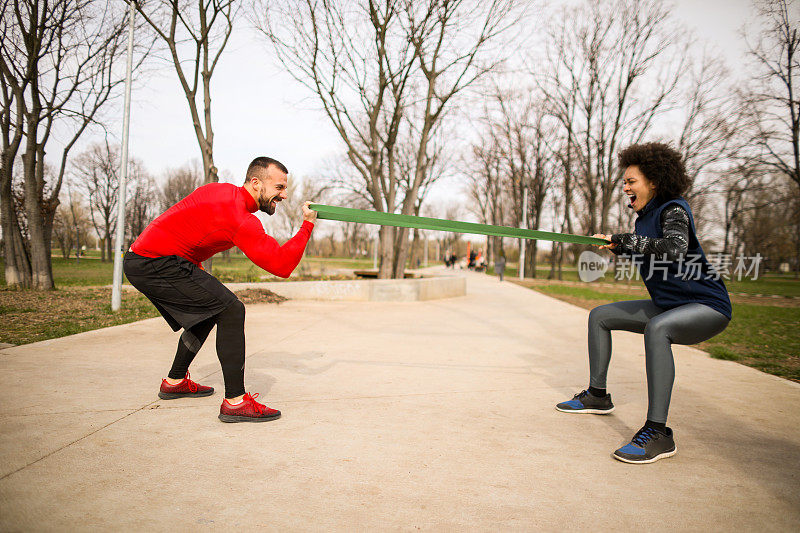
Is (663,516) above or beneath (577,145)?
beneath

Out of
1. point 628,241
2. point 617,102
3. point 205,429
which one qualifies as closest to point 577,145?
point 617,102

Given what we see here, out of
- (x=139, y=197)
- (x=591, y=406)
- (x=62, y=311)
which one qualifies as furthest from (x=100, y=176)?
(x=591, y=406)

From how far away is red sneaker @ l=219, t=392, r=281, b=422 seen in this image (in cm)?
310

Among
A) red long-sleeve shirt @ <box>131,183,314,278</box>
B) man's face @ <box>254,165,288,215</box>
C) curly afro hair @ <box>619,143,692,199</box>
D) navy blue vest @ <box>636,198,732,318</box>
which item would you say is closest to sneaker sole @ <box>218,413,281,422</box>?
red long-sleeve shirt @ <box>131,183,314,278</box>

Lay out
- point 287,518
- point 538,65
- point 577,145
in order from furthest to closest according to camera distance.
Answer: point 577,145 → point 538,65 → point 287,518

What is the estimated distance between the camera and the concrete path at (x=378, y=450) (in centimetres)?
201

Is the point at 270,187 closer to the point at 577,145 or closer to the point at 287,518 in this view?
the point at 287,518

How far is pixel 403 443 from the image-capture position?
9.29 ft

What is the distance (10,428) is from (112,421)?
1.73 ft

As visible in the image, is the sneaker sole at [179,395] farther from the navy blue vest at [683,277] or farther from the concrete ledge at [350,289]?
the concrete ledge at [350,289]

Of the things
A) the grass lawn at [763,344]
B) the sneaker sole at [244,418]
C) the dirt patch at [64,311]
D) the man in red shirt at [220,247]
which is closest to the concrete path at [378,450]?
the sneaker sole at [244,418]

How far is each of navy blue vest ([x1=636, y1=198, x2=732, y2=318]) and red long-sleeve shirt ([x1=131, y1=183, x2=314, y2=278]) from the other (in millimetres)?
2348

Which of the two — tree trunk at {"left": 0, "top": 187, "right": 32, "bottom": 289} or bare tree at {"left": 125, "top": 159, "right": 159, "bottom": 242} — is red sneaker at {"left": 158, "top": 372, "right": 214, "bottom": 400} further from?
bare tree at {"left": 125, "top": 159, "right": 159, "bottom": 242}

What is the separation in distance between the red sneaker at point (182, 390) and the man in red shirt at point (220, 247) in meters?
0.66
